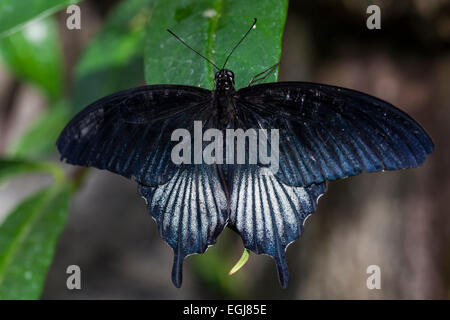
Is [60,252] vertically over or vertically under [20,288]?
over

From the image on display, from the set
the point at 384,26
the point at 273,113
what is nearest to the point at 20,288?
the point at 273,113

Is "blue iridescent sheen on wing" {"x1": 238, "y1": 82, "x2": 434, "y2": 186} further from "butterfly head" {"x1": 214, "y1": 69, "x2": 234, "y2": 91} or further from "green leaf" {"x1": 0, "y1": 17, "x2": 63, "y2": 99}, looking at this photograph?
"green leaf" {"x1": 0, "y1": 17, "x2": 63, "y2": 99}

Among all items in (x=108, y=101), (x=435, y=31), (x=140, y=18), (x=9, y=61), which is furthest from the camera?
(x=9, y=61)

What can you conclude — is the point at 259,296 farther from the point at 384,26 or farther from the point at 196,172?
the point at 196,172

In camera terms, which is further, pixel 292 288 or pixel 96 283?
pixel 96 283

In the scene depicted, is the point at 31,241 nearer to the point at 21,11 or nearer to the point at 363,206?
the point at 21,11

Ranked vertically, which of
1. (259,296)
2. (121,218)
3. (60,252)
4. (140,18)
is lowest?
(259,296)

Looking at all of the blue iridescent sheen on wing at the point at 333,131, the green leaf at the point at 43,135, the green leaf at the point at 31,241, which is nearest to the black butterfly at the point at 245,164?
the blue iridescent sheen on wing at the point at 333,131

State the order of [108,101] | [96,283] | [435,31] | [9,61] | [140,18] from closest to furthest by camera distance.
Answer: [108,101] → [140,18] → [435,31] → [9,61] → [96,283]
